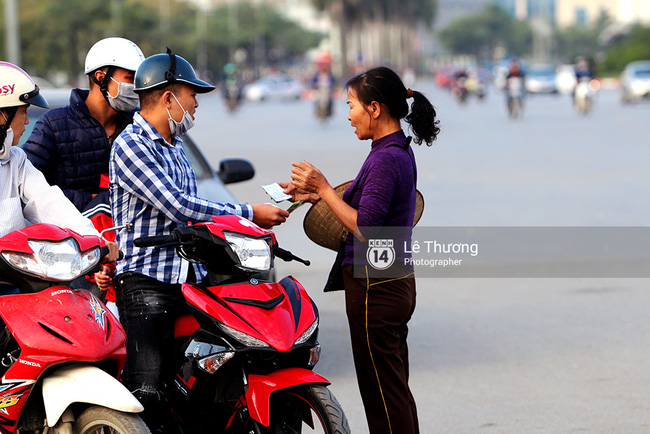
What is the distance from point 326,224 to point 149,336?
2.55 ft

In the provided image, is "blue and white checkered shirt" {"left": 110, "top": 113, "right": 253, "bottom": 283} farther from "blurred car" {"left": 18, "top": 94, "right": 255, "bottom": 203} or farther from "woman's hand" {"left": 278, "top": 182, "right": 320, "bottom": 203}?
"blurred car" {"left": 18, "top": 94, "right": 255, "bottom": 203}

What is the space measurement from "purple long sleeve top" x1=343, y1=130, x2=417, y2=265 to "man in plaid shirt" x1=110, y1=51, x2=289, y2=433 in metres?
0.30

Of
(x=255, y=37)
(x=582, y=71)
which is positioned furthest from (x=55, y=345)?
(x=255, y=37)

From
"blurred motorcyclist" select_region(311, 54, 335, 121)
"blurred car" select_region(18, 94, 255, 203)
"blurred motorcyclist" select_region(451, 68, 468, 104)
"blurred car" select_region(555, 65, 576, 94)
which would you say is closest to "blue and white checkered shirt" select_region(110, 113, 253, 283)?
"blurred car" select_region(18, 94, 255, 203)

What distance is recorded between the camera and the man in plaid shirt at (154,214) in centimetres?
373

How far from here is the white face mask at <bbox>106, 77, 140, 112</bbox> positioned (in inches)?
184

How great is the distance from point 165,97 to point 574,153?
15.4 m

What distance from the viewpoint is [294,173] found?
148 inches

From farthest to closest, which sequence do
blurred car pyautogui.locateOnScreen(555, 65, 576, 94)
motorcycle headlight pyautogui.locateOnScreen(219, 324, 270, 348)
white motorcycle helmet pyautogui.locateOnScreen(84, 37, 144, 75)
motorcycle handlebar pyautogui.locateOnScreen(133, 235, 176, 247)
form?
blurred car pyautogui.locateOnScreen(555, 65, 576, 94)
white motorcycle helmet pyautogui.locateOnScreen(84, 37, 144, 75)
motorcycle handlebar pyautogui.locateOnScreen(133, 235, 176, 247)
motorcycle headlight pyautogui.locateOnScreen(219, 324, 270, 348)

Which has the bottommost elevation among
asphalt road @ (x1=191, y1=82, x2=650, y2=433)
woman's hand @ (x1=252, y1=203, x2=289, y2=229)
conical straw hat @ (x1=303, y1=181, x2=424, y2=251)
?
asphalt road @ (x1=191, y1=82, x2=650, y2=433)

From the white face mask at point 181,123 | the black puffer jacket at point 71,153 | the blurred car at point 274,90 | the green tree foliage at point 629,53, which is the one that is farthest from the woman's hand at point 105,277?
the green tree foliage at point 629,53

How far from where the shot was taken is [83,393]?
3.24m

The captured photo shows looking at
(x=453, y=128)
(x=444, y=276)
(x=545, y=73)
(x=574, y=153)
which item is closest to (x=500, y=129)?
(x=453, y=128)

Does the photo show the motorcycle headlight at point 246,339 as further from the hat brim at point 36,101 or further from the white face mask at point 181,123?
the hat brim at point 36,101
